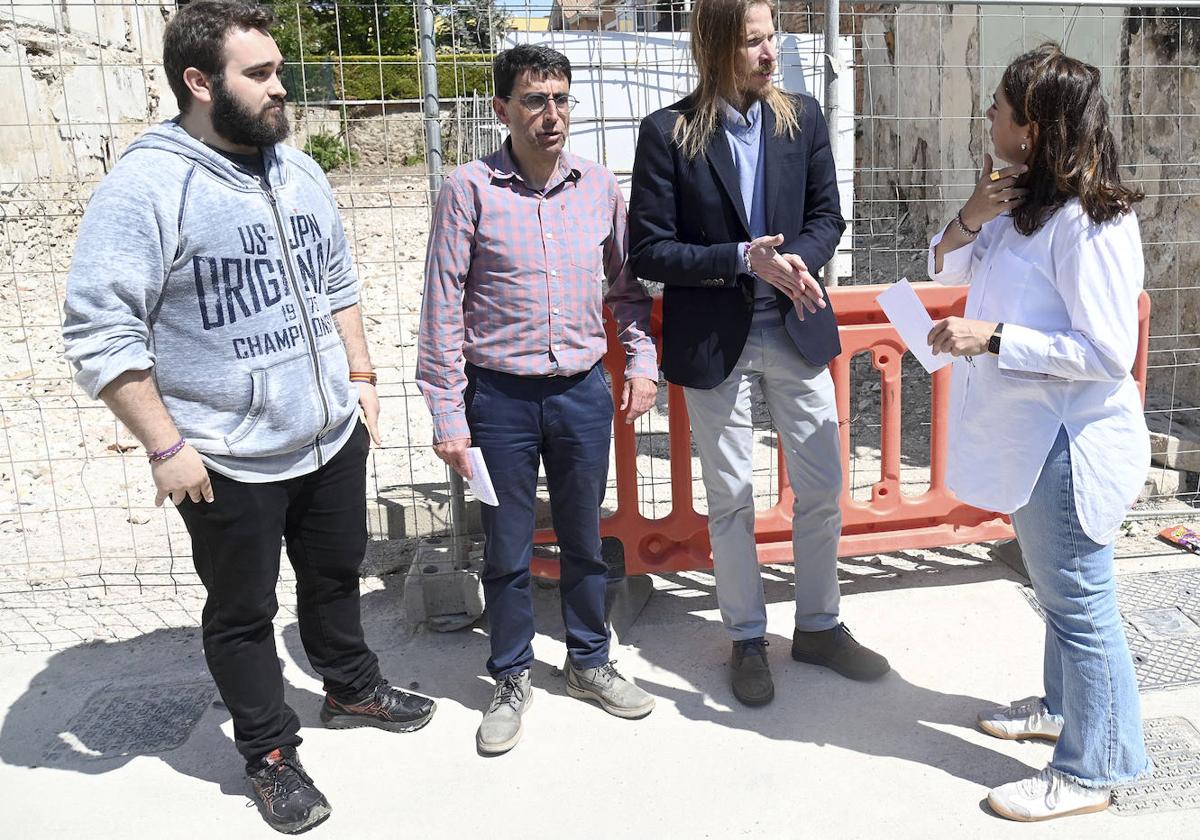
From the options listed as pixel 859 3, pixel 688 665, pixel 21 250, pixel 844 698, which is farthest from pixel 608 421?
pixel 21 250

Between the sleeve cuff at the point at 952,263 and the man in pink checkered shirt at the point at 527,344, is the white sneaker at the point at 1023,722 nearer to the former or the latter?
the man in pink checkered shirt at the point at 527,344

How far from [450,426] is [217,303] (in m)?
0.77

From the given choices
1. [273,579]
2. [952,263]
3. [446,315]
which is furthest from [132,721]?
[952,263]

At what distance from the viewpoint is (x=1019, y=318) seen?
2.61 m

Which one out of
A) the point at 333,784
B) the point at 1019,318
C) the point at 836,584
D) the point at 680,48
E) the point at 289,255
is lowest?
the point at 333,784

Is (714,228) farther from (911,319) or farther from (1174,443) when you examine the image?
(1174,443)

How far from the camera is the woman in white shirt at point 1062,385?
2.46m

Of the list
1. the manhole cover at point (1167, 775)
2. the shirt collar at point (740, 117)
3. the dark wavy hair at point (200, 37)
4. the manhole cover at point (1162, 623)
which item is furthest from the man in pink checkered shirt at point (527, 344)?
the manhole cover at point (1162, 623)

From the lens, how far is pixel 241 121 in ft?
8.85

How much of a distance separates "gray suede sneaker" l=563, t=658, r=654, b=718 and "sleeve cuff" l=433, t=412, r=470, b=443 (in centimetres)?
95

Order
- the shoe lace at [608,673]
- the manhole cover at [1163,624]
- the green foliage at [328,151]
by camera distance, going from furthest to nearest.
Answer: the green foliage at [328,151] → the manhole cover at [1163,624] → the shoe lace at [608,673]

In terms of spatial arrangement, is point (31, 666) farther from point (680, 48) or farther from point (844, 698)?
point (680, 48)

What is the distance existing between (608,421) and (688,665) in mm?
1006

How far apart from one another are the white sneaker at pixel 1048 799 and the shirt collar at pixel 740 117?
6.93 feet
